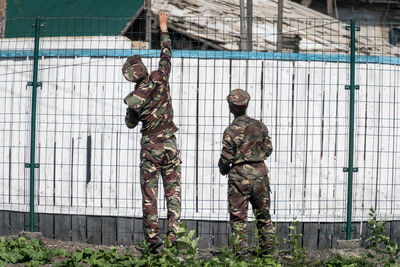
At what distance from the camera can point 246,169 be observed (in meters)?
6.89

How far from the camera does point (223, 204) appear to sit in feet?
26.9

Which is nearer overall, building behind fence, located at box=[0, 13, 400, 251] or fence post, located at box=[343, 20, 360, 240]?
fence post, located at box=[343, 20, 360, 240]

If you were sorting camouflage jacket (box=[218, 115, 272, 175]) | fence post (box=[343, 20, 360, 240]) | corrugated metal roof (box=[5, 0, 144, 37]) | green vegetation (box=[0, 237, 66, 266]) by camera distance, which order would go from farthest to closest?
1. corrugated metal roof (box=[5, 0, 144, 37])
2. fence post (box=[343, 20, 360, 240])
3. camouflage jacket (box=[218, 115, 272, 175])
4. green vegetation (box=[0, 237, 66, 266])

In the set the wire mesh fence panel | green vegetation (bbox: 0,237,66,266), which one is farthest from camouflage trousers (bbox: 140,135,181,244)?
the wire mesh fence panel

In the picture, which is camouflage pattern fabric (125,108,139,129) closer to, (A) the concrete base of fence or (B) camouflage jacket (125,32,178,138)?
(B) camouflage jacket (125,32,178,138)

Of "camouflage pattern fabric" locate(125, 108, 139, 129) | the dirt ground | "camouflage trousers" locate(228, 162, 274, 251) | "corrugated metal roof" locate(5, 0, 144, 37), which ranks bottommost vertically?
the dirt ground

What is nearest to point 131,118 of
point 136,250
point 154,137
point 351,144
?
point 154,137

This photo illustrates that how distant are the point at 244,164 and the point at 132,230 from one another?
1954 millimetres

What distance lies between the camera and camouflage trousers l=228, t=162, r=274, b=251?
22.6ft

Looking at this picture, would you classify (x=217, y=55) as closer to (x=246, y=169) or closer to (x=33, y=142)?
(x=246, y=169)

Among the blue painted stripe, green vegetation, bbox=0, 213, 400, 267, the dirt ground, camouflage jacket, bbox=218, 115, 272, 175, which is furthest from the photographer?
the blue painted stripe

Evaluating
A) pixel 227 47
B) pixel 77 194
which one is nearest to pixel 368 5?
pixel 227 47

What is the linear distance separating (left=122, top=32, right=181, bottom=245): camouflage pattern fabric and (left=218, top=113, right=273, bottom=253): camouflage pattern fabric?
0.58 metres

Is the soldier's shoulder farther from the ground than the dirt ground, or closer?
farther from the ground
